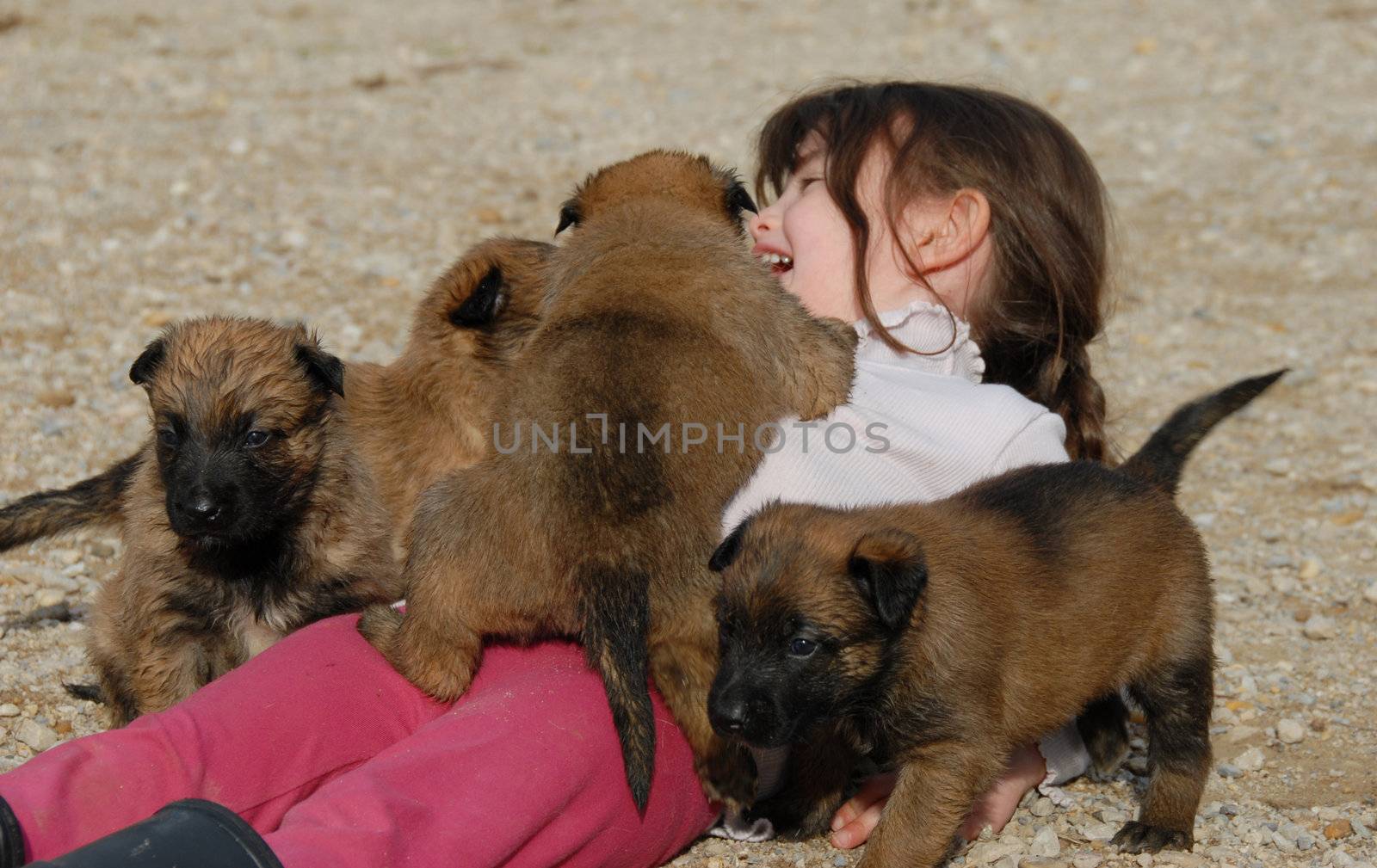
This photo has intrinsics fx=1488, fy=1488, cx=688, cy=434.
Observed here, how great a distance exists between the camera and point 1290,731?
438 cm

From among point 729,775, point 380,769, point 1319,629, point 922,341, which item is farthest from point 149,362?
point 1319,629

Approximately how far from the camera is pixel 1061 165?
5.07 m

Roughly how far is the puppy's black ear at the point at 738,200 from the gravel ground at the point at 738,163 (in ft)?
5.63

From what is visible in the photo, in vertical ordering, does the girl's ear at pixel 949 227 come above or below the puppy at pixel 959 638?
above

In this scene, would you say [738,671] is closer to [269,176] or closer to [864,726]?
[864,726]

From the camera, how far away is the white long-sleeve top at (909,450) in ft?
12.8

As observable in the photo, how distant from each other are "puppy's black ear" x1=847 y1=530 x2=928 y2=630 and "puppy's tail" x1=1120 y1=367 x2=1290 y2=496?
137 centimetres

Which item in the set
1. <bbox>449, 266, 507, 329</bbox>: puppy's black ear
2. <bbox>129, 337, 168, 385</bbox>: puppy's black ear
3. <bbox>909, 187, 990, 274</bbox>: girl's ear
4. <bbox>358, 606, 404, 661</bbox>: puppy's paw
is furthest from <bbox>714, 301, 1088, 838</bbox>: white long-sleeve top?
<bbox>129, 337, 168, 385</bbox>: puppy's black ear

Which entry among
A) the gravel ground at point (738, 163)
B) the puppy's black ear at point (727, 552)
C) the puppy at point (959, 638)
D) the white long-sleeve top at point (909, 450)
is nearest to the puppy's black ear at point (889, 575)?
the puppy at point (959, 638)

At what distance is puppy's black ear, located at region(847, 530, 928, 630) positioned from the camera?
3225mm

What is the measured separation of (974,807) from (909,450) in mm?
977

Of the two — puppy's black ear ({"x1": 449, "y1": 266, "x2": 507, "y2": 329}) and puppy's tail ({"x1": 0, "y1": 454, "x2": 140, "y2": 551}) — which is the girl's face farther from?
A: puppy's tail ({"x1": 0, "y1": 454, "x2": 140, "y2": 551})

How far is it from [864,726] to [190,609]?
1.96m

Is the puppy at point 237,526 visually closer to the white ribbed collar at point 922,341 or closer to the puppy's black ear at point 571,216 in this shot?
the puppy's black ear at point 571,216
